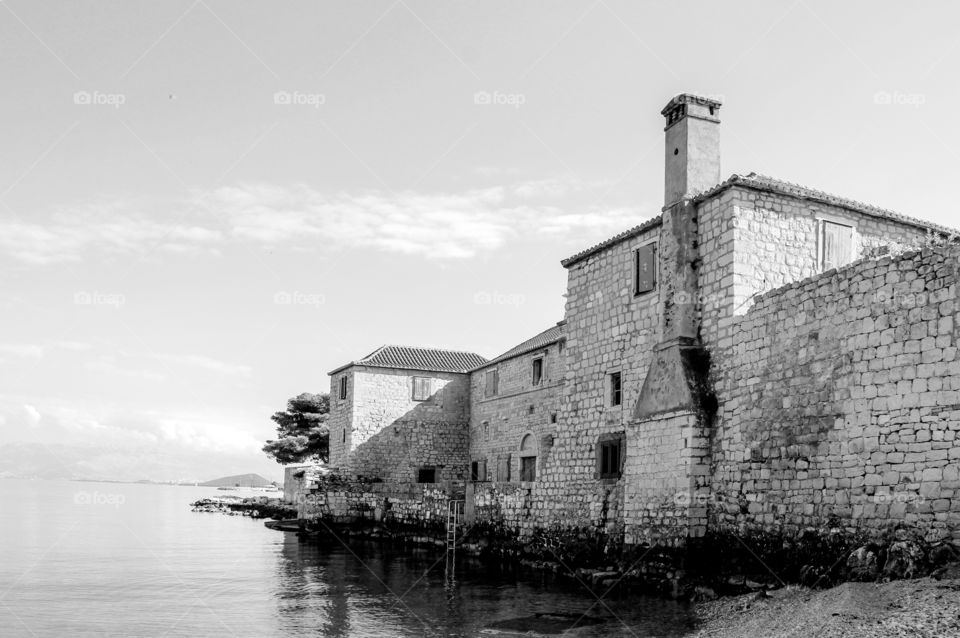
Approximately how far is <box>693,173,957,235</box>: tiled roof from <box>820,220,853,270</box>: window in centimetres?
47

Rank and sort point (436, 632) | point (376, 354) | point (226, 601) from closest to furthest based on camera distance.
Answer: point (436, 632) → point (226, 601) → point (376, 354)

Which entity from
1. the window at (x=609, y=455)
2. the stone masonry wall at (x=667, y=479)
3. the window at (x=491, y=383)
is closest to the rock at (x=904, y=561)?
the stone masonry wall at (x=667, y=479)

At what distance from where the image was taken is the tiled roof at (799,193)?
17094mm

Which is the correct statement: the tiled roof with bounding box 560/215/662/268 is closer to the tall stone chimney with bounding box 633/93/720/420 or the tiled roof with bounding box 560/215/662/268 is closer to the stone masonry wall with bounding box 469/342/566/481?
the tall stone chimney with bounding box 633/93/720/420

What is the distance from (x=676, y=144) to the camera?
1927 cm

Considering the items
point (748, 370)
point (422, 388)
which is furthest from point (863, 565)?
point (422, 388)

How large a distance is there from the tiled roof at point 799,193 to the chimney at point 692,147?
2.91ft

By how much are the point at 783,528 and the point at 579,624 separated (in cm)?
393


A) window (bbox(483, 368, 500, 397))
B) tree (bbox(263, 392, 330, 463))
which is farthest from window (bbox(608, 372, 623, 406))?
tree (bbox(263, 392, 330, 463))

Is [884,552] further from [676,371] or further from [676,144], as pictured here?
[676,144]

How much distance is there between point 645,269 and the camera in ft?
63.6

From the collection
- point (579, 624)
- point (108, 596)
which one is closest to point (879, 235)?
point (579, 624)

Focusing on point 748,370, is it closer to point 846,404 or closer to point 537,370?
point 846,404

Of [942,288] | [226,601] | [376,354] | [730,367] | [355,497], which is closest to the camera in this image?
[942,288]
